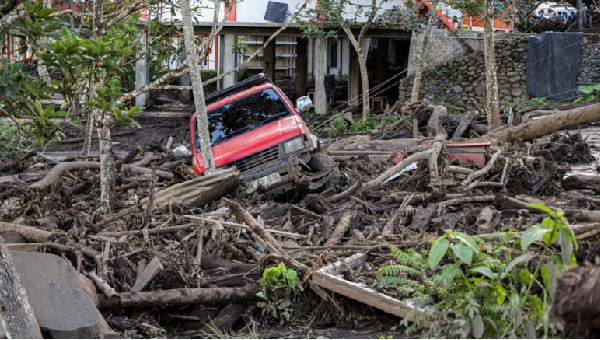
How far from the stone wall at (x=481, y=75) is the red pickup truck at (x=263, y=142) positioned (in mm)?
14973

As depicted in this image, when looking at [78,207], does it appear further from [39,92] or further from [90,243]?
[39,92]

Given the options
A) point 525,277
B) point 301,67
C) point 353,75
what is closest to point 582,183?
point 525,277

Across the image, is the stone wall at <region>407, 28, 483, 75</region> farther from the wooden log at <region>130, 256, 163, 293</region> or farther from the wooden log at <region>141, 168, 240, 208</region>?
the wooden log at <region>130, 256, 163, 293</region>

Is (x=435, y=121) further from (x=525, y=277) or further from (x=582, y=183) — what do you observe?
(x=525, y=277)

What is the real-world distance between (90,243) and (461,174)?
230 inches

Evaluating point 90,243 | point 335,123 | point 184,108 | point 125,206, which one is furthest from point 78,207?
point 184,108

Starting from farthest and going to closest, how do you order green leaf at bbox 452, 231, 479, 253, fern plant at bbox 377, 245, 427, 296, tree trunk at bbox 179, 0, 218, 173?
1. tree trunk at bbox 179, 0, 218, 173
2. fern plant at bbox 377, 245, 427, 296
3. green leaf at bbox 452, 231, 479, 253

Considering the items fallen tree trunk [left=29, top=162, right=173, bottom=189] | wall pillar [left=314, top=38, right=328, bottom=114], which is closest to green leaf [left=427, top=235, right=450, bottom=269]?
fallen tree trunk [left=29, top=162, right=173, bottom=189]

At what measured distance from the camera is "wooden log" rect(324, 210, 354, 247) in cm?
925

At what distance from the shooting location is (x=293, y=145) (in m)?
13.5

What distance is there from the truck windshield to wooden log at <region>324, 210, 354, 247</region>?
3.81 m

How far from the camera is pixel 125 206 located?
1272 cm

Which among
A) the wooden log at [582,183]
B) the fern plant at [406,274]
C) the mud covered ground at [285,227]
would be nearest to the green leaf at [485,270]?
the fern plant at [406,274]

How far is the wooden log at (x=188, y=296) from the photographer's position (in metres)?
7.59
